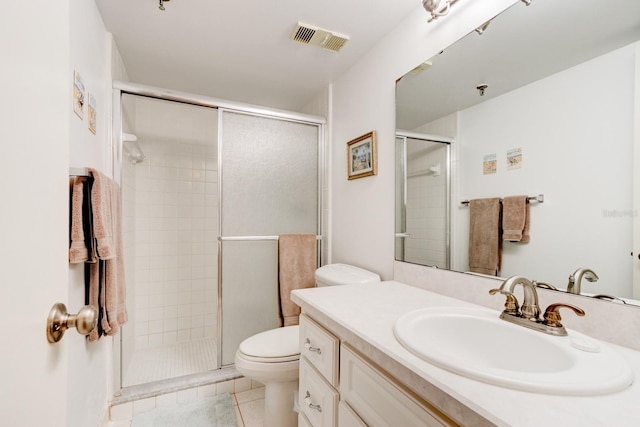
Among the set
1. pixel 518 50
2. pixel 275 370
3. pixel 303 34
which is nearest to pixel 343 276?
pixel 275 370

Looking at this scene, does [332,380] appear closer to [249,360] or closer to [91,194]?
[249,360]

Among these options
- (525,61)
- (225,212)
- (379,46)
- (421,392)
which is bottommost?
(421,392)

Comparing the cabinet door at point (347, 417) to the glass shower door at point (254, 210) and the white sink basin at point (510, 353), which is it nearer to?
the white sink basin at point (510, 353)

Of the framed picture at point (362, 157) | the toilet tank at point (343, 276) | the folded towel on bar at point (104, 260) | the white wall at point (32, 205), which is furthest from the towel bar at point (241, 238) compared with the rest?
the white wall at point (32, 205)

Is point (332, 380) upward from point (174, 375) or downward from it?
upward

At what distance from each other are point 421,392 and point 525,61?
3.66 feet

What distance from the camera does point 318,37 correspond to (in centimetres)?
169

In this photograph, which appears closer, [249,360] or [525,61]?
[525,61]

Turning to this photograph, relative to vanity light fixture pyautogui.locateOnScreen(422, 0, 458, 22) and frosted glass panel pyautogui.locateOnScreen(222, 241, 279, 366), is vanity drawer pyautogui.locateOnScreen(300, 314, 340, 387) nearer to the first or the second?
frosted glass panel pyautogui.locateOnScreen(222, 241, 279, 366)

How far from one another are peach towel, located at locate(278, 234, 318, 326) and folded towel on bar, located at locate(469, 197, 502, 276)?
119 cm

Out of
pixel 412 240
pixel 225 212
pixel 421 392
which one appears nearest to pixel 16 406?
pixel 421 392

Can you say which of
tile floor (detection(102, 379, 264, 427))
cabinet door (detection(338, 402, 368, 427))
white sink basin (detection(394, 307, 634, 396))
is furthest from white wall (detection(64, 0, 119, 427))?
white sink basin (detection(394, 307, 634, 396))

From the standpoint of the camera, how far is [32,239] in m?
0.42

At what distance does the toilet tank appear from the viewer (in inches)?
64.8
